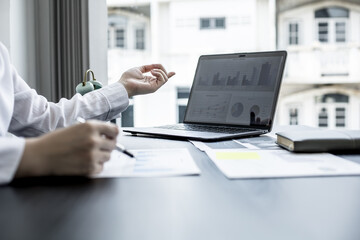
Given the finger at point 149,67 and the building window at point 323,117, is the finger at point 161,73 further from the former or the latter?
the building window at point 323,117

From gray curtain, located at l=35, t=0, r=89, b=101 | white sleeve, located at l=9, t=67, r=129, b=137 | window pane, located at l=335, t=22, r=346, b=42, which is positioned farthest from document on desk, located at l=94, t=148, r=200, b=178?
window pane, located at l=335, t=22, r=346, b=42

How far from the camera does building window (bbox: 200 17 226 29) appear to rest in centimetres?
698

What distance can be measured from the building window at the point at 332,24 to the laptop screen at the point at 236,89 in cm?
632

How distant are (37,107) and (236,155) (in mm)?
558

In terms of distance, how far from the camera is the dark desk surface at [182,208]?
31 cm

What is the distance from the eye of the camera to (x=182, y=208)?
38 centimetres

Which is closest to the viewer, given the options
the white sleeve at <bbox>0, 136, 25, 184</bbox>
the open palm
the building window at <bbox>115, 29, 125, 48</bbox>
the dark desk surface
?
the dark desk surface

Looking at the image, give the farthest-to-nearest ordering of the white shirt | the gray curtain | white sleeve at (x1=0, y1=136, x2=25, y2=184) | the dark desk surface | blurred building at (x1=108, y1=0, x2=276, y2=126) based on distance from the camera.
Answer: blurred building at (x1=108, y1=0, x2=276, y2=126) < the gray curtain < the white shirt < white sleeve at (x1=0, y1=136, x2=25, y2=184) < the dark desk surface

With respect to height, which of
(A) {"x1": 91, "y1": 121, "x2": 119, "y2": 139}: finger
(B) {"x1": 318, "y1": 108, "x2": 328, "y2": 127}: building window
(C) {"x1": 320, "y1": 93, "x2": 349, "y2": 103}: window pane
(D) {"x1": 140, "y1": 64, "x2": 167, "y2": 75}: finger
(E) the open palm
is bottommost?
(B) {"x1": 318, "y1": 108, "x2": 328, "y2": 127}: building window

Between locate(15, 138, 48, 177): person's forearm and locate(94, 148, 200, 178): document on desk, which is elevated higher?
locate(15, 138, 48, 177): person's forearm

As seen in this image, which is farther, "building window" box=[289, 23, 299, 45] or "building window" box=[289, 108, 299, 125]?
"building window" box=[289, 108, 299, 125]

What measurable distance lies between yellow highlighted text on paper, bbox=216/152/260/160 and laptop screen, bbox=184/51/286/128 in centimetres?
32

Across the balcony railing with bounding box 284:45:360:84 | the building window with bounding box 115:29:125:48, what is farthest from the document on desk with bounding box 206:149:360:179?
the building window with bounding box 115:29:125:48

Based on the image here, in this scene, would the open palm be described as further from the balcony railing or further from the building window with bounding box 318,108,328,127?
the building window with bounding box 318,108,328,127
